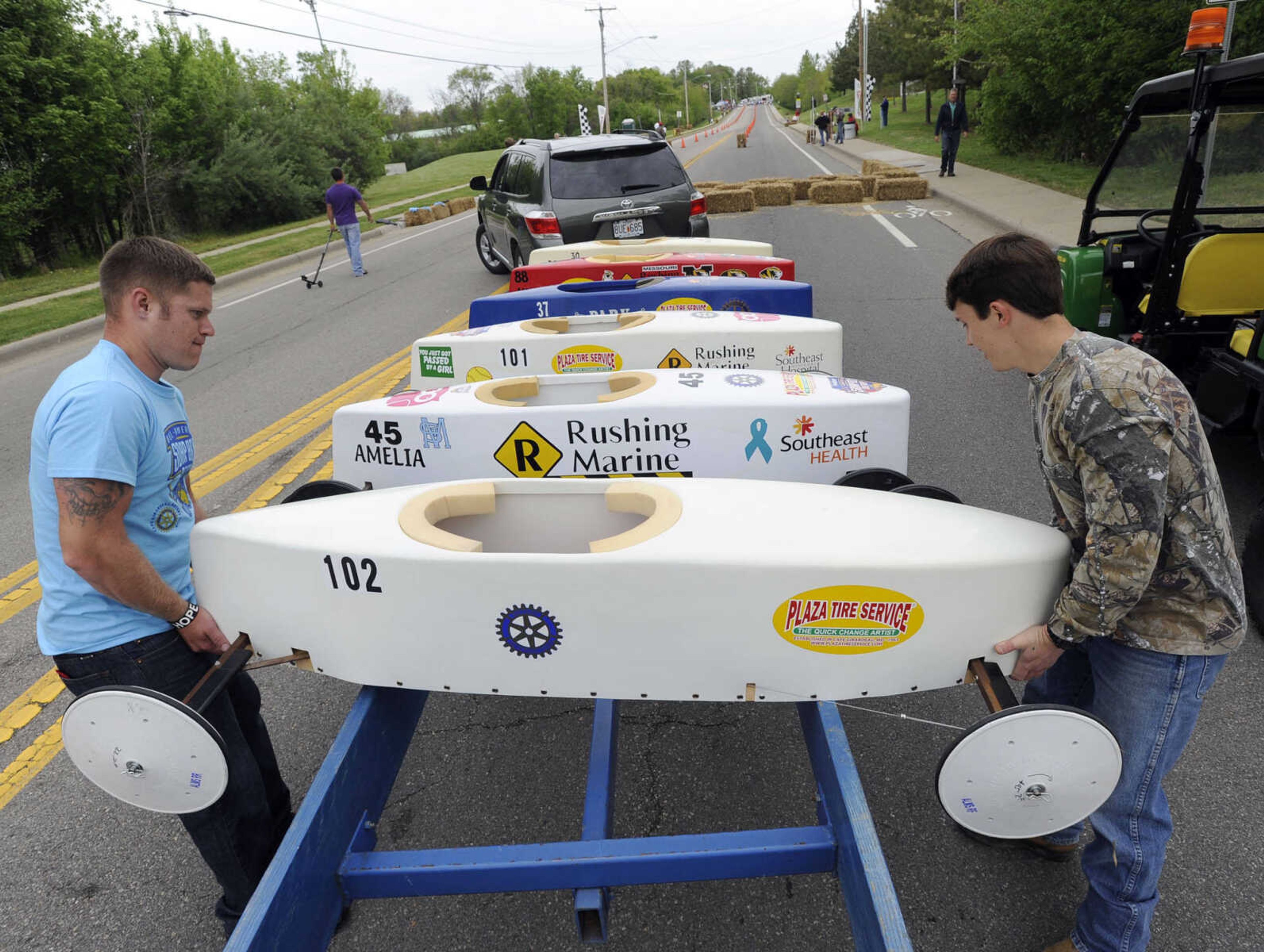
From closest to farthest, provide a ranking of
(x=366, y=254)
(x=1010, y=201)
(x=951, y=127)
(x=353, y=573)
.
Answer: (x=353, y=573)
(x=1010, y=201)
(x=366, y=254)
(x=951, y=127)

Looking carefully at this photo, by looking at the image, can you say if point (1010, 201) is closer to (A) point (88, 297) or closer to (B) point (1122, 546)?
(B) point (1122, 546)

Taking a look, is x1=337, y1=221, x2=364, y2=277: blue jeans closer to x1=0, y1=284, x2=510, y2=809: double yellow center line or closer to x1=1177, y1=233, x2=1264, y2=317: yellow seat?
x1=0, y1=284, x2=510, y2=809: double yellow center line

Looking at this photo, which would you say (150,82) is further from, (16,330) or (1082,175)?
(1082,175)

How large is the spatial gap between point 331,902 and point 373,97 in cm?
5548

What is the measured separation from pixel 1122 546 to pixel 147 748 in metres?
2.49

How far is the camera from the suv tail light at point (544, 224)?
353 inches

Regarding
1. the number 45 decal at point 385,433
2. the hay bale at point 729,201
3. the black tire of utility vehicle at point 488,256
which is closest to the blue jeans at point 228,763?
the number 45 decal at point 385,433

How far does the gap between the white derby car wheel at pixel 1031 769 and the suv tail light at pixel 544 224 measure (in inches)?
312

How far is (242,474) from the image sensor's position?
5828mm

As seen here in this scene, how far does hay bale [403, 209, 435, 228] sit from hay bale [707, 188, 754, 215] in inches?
346

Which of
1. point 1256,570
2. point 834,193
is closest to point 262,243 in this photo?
point 834,193

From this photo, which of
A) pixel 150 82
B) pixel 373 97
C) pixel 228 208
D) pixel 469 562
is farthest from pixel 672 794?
pixel 373 97

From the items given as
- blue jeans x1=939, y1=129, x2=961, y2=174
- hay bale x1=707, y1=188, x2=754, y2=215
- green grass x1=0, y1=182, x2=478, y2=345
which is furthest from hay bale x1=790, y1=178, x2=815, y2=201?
green grass x1=0, y1=182, x2=478, y2=345

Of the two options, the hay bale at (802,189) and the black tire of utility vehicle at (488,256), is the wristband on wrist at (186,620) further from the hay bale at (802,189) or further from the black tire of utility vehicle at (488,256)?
the hay bale at (802,189)
